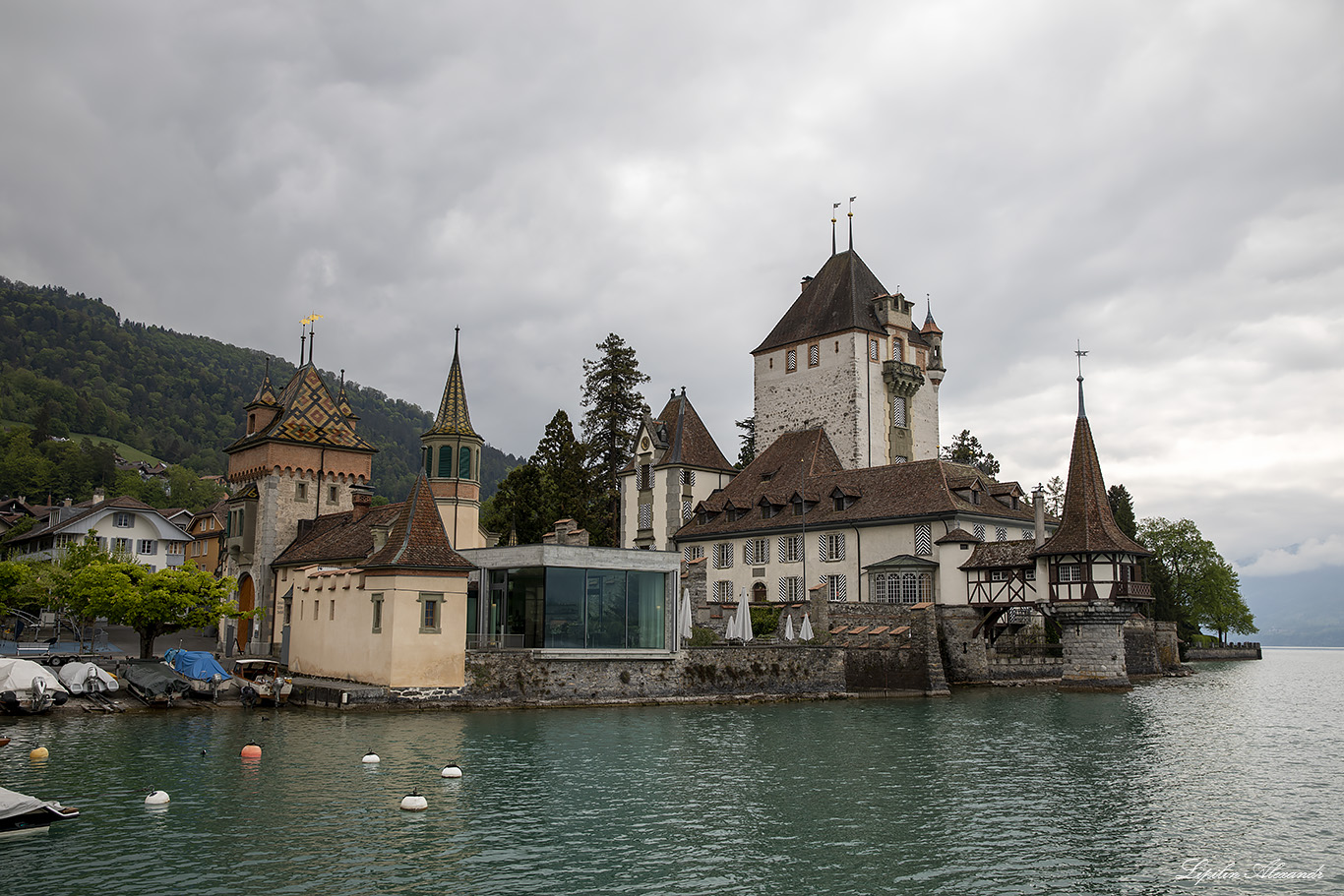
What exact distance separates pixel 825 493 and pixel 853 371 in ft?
36.0

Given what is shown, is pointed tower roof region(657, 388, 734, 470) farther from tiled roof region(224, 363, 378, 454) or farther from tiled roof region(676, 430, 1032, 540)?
tiled roof region(224, 363, 378, 454)

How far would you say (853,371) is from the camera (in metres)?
70.1

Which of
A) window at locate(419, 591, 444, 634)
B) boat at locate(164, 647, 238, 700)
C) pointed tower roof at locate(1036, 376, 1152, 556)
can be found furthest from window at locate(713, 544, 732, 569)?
boat at locate(164, 647, 238, 700)

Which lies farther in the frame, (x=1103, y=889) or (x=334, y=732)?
(x=334, y=732)

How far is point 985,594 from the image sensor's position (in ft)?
175

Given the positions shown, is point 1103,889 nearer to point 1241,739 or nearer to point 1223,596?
point 1241,739

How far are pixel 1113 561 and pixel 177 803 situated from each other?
43.8 meters

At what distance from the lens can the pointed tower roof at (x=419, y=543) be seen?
36469 millimetres

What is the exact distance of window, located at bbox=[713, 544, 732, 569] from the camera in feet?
218

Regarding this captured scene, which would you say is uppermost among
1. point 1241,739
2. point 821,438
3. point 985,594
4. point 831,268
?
point 831,268

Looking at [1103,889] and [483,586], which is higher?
[483,586]

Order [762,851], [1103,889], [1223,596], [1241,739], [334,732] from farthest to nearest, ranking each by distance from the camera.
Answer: [1223,596]
[1241,739]
[334,732]
[762,851]
[1103,889]

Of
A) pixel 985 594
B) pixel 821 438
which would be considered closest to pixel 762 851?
pixel 985 594

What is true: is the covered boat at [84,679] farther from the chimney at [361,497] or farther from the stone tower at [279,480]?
the chimney at [361,497]
